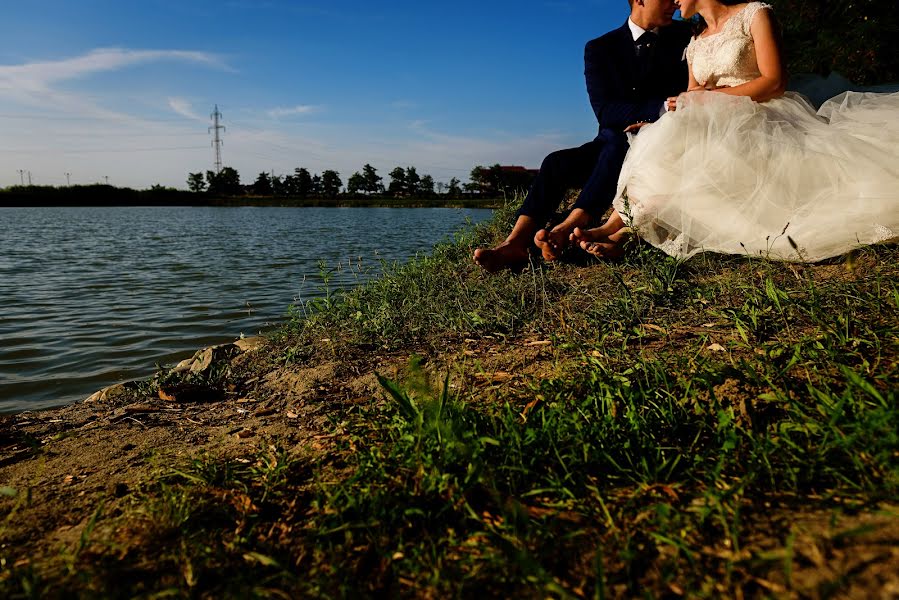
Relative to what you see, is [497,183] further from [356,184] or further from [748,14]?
[356,184]

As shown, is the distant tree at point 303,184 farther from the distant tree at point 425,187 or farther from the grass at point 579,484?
the grass at point 579,484

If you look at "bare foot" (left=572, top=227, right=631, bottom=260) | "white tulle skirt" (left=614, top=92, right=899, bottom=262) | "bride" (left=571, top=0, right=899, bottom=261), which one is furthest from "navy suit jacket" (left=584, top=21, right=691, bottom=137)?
"bare foot" (left=572, top=227, right=631, bottom=260)

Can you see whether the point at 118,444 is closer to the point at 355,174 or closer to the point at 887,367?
the point at 887,367

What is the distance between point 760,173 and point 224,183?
102 m

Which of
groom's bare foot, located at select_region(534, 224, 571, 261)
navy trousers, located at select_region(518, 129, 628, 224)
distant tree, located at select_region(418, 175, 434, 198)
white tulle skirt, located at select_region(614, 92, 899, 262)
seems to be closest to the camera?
white tulle skirt, located at select_region(614, 92, 899, 262)

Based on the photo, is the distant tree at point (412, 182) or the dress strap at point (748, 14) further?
the distant tree at point (412, 182)

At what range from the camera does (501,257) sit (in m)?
4.21

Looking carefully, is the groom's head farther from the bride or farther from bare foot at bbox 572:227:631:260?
bare foot at bbox 572:227:631:260

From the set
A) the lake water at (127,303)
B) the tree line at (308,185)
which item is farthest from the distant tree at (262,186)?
the lake water at (127,303)

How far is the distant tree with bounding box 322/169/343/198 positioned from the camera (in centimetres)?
10019

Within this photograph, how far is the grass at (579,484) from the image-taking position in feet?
4.30

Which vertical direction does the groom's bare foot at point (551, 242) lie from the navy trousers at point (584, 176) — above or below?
below

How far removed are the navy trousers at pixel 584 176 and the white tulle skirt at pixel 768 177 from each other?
1.29 feet

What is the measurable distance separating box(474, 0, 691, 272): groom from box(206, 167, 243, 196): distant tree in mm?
99409
